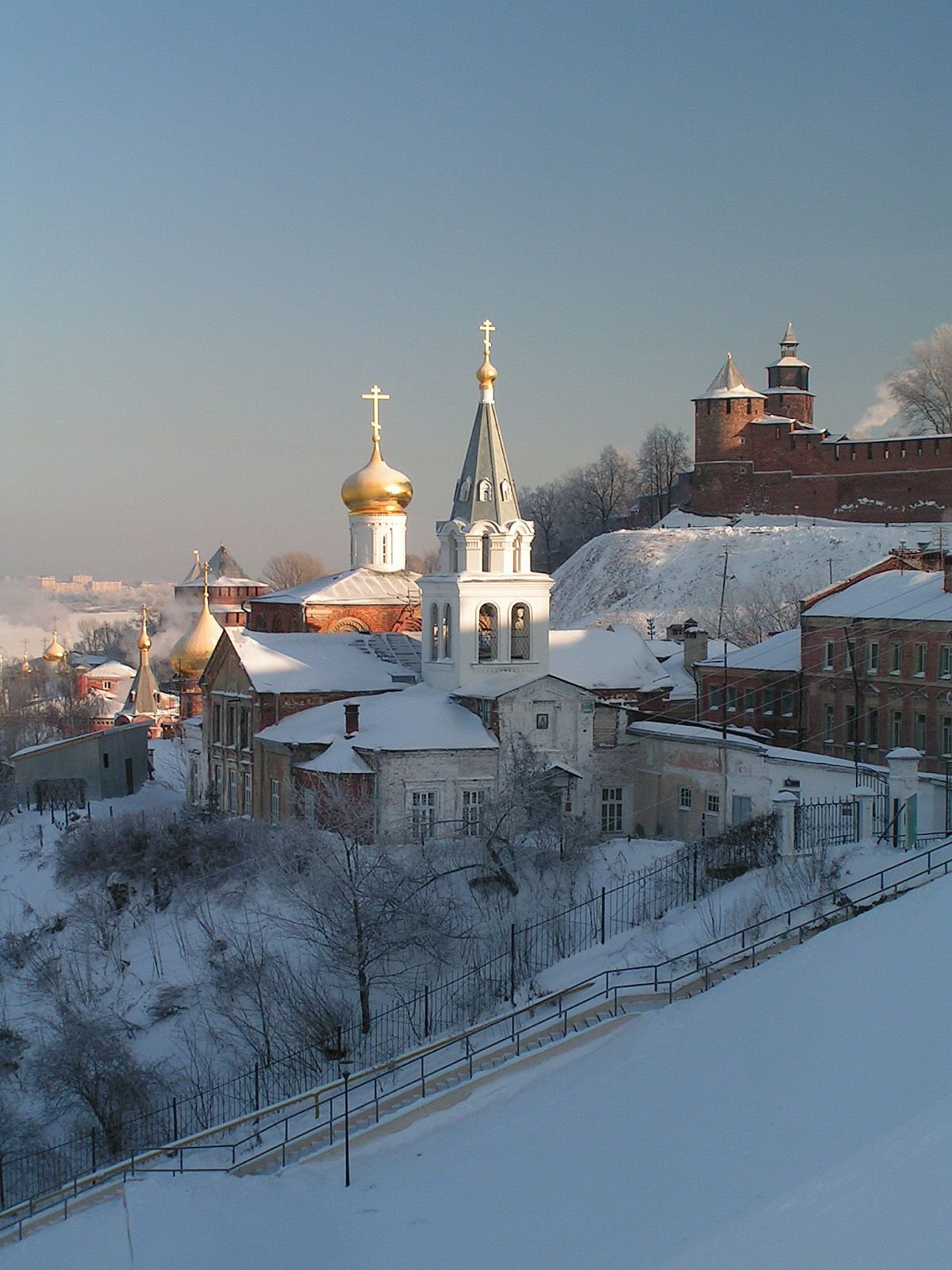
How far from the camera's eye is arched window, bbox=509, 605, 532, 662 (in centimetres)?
2958

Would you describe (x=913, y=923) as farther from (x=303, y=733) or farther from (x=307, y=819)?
(x=303, y=733)

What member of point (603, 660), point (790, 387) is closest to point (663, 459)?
point (790, 387)

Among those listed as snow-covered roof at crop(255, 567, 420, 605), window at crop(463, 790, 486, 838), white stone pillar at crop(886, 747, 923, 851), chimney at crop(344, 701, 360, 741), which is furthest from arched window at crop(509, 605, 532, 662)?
Answer: white stone pillar at crop(886, 747, 923, 851)

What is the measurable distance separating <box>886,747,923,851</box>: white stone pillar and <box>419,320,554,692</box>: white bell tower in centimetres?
1096

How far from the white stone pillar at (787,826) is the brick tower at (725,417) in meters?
54.7

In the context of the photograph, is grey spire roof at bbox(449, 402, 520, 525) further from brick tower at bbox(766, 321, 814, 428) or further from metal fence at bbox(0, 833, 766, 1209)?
brick tower at bbox(766, 321, 814, 428)

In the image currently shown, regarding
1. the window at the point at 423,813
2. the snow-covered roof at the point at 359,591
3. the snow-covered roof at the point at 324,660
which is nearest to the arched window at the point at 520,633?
the snow-covered roof at the point at 324,660

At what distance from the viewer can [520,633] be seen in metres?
29.8

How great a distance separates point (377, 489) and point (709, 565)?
31523 mm

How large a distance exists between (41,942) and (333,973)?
6050 mm

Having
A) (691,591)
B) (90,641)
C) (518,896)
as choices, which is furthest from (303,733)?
(90,641)

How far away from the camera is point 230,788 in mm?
31203

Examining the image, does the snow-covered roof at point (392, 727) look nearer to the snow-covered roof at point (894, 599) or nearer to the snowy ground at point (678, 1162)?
the snow-covered roof at point (894, 599)

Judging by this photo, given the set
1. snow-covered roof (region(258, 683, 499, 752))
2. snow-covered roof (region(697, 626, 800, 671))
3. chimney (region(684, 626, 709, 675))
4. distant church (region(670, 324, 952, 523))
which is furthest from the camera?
distant church (region(670, 324, 952, 523))
